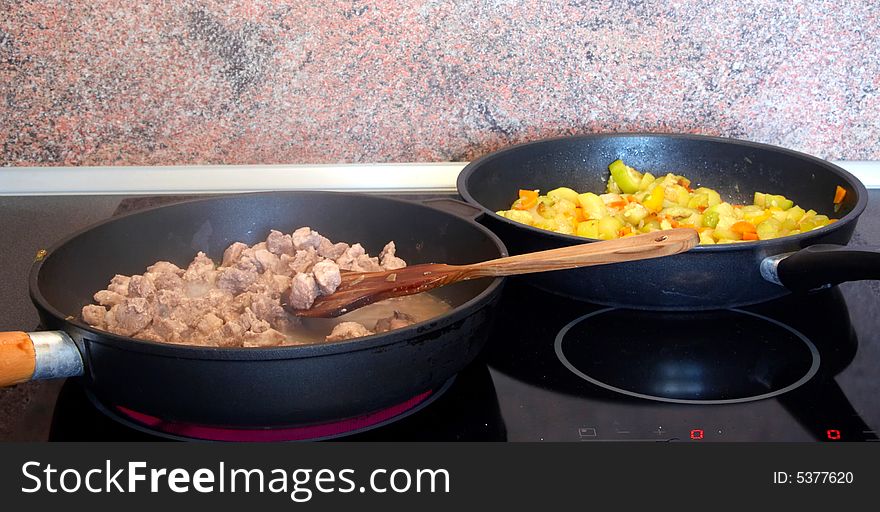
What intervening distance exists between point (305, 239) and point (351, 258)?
2.7 inches

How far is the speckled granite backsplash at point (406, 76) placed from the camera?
4.17 feet

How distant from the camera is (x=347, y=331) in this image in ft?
2.69

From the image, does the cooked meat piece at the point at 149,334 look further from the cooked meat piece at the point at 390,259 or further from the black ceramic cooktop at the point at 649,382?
the cooked meat piece at the point at 390,259

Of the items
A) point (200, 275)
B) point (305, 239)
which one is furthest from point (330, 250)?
point (200, 275)

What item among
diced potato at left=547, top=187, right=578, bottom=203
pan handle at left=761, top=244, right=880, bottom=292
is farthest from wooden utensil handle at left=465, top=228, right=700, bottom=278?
diced potato at left=547, top=187, right=578, bottom=203

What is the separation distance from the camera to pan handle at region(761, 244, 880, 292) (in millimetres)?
847

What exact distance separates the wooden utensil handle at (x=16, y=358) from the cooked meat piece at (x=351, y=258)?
1.14ft

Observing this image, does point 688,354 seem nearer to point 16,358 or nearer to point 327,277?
point 327,277

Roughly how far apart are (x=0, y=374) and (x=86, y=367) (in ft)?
0.21

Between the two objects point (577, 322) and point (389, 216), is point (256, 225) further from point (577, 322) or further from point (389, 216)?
point (577, 322)

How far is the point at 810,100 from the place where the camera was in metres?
1.34

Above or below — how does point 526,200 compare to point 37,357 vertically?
below

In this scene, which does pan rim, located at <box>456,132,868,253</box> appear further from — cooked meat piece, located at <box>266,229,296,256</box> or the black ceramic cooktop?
cooked meat piece, located at <box>266,229,296,256</box>

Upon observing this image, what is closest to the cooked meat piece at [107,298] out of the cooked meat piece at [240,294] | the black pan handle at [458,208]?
the cooked meat piece at [240,294]
